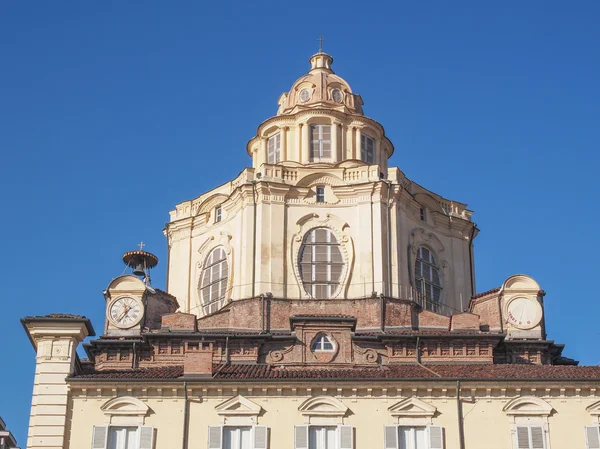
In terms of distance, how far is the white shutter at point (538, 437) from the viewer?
48.8m

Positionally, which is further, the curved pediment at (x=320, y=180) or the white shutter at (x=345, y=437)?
the curved pediment at (x=320, y=180)

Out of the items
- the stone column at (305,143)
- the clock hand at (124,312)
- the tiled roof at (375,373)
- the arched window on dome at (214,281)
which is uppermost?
the stone column at (305,143)

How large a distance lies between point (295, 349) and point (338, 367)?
2.39m

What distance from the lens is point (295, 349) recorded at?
185 feet

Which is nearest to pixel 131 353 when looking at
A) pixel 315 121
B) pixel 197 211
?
pixel 197 211

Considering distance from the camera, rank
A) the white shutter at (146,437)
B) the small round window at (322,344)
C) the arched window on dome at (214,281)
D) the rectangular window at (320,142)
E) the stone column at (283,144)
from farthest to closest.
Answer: the stone column at (283,144) → the rectangular window at (320,142) → the arched window on dome at (214,281) → the small round window at (322,344) → the white shutter at (146,437)

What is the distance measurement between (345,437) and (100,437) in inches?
360

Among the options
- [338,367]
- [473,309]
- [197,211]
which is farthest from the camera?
[197,211]

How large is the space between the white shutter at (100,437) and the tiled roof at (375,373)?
79.7 inches

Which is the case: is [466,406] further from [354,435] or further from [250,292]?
[250,292]

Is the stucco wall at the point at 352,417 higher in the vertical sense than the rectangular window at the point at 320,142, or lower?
lower

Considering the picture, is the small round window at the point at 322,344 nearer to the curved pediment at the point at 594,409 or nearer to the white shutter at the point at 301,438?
the white shutter at the point at 301,438

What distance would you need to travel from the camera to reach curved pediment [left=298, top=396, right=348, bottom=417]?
4894cm

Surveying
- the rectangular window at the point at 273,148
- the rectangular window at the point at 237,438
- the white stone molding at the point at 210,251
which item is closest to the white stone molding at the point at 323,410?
the rectangular window at the point at 237,438
